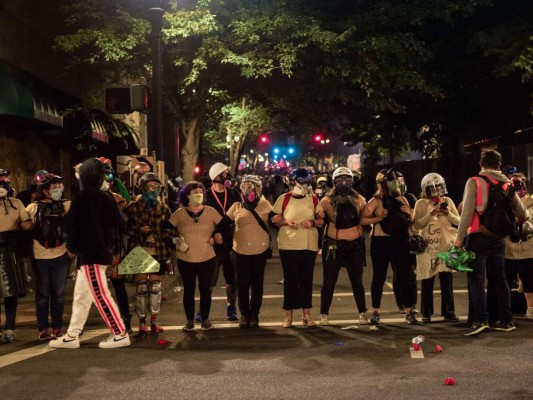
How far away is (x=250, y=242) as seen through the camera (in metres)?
9.52

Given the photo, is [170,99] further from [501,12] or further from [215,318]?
[215,318]

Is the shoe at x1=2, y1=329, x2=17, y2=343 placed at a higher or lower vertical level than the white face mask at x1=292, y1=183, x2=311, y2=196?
lower

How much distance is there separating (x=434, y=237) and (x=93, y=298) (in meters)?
4.01

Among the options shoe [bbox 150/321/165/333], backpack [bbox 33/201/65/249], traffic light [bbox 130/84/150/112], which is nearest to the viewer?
backpack [bbox 33/201/65/249]

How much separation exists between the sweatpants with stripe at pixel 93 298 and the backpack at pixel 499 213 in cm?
391

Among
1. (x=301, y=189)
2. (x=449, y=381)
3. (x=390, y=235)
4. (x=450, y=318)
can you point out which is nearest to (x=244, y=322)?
(x=301, y=189)

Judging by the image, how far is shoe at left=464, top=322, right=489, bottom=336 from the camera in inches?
331

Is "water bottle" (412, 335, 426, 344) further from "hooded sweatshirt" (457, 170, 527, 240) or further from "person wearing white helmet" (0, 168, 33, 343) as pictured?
"person wearing white helmet" (0, 168, 33, 343)

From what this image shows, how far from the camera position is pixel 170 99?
22438 millimetres

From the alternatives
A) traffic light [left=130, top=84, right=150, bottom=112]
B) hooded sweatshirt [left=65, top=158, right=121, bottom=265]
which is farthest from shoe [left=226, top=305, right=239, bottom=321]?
traffic light [left=130, top=84, right=150, bottom=112]

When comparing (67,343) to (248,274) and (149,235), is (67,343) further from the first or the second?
(248,274)

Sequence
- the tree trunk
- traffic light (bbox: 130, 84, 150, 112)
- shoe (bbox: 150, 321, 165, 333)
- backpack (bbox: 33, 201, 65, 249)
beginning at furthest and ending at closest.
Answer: the tree trunk → traffic light (bbox: 130, 84, 150, 112) → shoe (bbox: 150, 321, 165, 333) → backpack (bbox: 33, 201, 65, 249)

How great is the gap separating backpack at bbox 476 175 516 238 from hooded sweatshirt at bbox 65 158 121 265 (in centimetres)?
389

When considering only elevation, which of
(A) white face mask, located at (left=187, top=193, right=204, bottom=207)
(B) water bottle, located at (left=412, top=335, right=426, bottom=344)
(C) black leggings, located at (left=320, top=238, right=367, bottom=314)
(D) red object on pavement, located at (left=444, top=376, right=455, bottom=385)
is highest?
(A) white face mask, located at (left=187, top=193, right=204, bottom=207)
